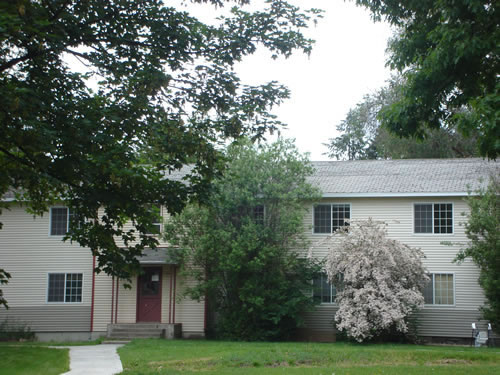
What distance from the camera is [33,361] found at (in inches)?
637

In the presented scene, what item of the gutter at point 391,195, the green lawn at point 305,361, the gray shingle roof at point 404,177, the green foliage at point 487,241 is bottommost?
the green lawn at point 305,361

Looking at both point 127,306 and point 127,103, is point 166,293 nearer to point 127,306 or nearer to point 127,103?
point 127,306

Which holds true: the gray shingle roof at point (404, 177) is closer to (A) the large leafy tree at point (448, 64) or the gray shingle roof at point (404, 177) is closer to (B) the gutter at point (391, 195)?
(B) the gutter at point (391, 195)

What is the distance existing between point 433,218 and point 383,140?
1453 centimetres

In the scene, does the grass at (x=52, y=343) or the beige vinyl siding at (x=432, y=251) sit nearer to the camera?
the grass at (x=52, y=343)

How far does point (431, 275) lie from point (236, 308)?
724 centimetres

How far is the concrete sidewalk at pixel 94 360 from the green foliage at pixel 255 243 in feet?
14.1

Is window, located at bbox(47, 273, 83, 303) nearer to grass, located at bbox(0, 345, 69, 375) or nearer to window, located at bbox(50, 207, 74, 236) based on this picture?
window, located at bbox(50, 207, 74, 236)

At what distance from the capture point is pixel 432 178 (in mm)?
23891

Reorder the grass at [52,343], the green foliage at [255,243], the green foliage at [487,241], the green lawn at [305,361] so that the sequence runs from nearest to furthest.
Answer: the green lawn at [305,361] < the green foliage at [487,241] < the green foliage at [255,243] < the grass at [52,343]

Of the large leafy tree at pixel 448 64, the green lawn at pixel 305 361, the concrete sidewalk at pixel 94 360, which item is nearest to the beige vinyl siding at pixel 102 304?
the concrete sidewalk at pixel 94 360

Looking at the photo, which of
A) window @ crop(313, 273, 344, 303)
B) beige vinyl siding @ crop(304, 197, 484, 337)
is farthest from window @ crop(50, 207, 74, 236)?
window @ crop(313, 273, 344, 303)

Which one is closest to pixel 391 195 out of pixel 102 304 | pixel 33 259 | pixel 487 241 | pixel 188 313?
pixel 487 241

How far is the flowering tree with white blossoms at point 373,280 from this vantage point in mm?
19984
